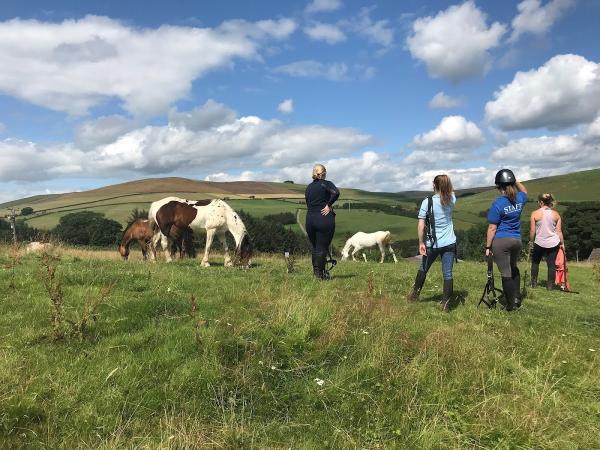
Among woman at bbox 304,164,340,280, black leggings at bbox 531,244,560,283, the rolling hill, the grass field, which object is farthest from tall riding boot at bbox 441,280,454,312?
the rolling hill

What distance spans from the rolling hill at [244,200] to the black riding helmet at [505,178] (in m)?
54.1

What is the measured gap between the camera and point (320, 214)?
377 inches

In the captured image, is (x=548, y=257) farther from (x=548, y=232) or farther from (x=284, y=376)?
(x=284, y=376)

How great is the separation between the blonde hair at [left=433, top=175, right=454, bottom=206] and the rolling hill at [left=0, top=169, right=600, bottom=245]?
5441cm

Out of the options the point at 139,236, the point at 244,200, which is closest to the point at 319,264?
the point at 139,236

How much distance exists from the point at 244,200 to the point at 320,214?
258 ft

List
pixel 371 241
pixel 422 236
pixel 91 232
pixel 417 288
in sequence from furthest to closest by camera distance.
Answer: pixel 91 232
pixel 371 241
pixel 417 288
pixel 422 236

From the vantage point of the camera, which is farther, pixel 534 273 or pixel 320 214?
pixel 534 273

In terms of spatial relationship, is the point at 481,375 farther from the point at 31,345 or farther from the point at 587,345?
the point at 31,345

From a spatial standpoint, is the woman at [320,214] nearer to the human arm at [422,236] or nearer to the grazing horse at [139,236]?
the human arm at [422,236]

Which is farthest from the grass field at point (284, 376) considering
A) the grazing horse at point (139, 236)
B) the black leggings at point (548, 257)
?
the grazing horse at point (139, 236)

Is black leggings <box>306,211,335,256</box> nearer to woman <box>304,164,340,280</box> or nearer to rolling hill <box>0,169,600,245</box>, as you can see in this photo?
woman <box>304,164,340,280</box>


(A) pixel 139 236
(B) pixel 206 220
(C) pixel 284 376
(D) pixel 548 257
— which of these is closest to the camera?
(C) pixel 284 376

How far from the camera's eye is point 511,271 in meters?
8.13
